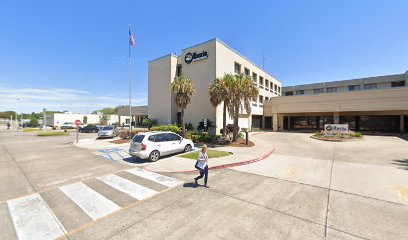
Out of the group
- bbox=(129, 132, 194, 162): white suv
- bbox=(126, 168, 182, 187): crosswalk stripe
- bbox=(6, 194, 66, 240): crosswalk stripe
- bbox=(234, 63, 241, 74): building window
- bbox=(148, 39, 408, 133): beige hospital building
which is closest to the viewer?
bbox=(6, 194, 66, 240): crosswalk stripe

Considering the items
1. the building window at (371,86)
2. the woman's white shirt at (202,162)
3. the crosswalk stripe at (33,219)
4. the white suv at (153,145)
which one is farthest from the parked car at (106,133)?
the building window at (371,86)

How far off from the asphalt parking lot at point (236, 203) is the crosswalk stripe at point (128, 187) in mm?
102

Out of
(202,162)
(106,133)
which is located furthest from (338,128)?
(106,133)

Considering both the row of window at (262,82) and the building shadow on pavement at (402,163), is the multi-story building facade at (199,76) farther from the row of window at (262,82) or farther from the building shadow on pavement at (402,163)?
the building shadow on pavement at (402,163)

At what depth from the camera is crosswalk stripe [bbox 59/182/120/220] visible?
5.03 m

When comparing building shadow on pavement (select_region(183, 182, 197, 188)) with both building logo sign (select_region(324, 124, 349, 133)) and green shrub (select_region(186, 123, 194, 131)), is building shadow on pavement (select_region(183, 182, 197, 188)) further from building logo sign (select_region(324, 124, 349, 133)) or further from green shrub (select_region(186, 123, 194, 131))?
building logo sign (select_region(324, 124, 349, 133))

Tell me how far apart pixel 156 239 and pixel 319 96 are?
3222 centimetres

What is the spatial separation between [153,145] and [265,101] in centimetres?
2940

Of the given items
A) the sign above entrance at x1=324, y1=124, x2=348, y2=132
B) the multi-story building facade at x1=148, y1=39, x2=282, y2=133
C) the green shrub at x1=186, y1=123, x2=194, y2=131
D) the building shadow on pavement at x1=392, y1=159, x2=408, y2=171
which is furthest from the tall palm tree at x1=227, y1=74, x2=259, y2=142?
the sign above entrance at x1=324, y1=124, x2=348, y2=132

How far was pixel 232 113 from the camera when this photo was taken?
1725 cm

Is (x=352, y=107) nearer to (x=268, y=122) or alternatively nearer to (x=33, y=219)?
(x=268, y=122)

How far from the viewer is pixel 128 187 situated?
22.3 feet

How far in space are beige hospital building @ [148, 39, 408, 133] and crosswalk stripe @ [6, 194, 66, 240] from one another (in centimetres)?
1936

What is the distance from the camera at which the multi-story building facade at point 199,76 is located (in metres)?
23.9
